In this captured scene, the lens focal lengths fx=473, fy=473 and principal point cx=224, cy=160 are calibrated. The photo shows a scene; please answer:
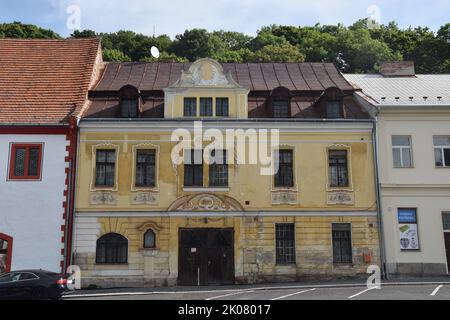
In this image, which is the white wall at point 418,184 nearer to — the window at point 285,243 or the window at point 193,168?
the window at point 285,243

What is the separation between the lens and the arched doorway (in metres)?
21.5

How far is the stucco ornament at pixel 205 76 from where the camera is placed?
78.5ft

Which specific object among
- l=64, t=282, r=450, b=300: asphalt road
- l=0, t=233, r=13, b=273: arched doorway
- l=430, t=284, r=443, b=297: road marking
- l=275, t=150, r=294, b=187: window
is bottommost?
l=64, t=282, r=450, b=300: asphalt road

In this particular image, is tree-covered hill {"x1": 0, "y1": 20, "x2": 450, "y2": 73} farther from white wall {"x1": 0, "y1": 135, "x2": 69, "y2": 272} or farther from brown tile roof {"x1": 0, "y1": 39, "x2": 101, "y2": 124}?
white wall {"x1": 0, "y1": 135, "x2": 69, "y2": 272}

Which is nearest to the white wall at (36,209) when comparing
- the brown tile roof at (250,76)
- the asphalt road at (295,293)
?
the asphalt road at (295,293)

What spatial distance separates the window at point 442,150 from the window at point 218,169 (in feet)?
34.6

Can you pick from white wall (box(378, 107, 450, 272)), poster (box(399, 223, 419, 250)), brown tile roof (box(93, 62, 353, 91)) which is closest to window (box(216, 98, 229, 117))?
brown tile roof (box(93, 62, 353, 91))

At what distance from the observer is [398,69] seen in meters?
30.8

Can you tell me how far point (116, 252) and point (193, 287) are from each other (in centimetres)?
402

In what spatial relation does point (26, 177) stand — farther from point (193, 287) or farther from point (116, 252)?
point (193, 287)

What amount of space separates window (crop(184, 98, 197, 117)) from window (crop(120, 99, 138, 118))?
2.52 m

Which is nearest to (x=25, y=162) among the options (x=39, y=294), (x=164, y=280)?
(x=39, y=294)
